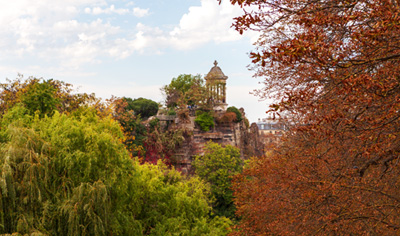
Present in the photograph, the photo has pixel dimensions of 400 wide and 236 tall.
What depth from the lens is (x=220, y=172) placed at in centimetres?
2797

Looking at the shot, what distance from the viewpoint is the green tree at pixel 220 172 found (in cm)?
2700

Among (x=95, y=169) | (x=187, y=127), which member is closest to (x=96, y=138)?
(x=95, y=169)

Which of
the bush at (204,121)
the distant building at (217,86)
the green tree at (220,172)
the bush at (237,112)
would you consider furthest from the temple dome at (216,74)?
the green tree at (220,172)

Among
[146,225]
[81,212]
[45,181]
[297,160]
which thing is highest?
[297,160]

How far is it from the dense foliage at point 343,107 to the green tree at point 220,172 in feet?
52.5

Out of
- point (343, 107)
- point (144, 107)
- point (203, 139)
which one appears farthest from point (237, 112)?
point (343, 107)

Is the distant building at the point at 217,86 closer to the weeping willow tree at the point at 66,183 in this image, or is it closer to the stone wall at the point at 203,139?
the stone wall at the point at 203,139

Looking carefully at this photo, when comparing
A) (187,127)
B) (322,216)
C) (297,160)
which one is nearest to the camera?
(322,216)

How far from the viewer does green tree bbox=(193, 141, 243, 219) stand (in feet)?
88.6

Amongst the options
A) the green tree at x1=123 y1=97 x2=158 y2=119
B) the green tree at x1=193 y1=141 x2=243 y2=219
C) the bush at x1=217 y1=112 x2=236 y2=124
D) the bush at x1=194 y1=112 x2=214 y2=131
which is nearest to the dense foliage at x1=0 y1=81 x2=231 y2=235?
the green tree at x1=193 y1=141 x2=243 y2=219

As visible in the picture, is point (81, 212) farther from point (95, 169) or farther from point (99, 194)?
point (95, 169)

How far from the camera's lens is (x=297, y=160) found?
33.9ft

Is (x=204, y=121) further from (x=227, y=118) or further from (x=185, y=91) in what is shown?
(x=185, y=91)

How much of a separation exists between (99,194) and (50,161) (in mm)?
2005
